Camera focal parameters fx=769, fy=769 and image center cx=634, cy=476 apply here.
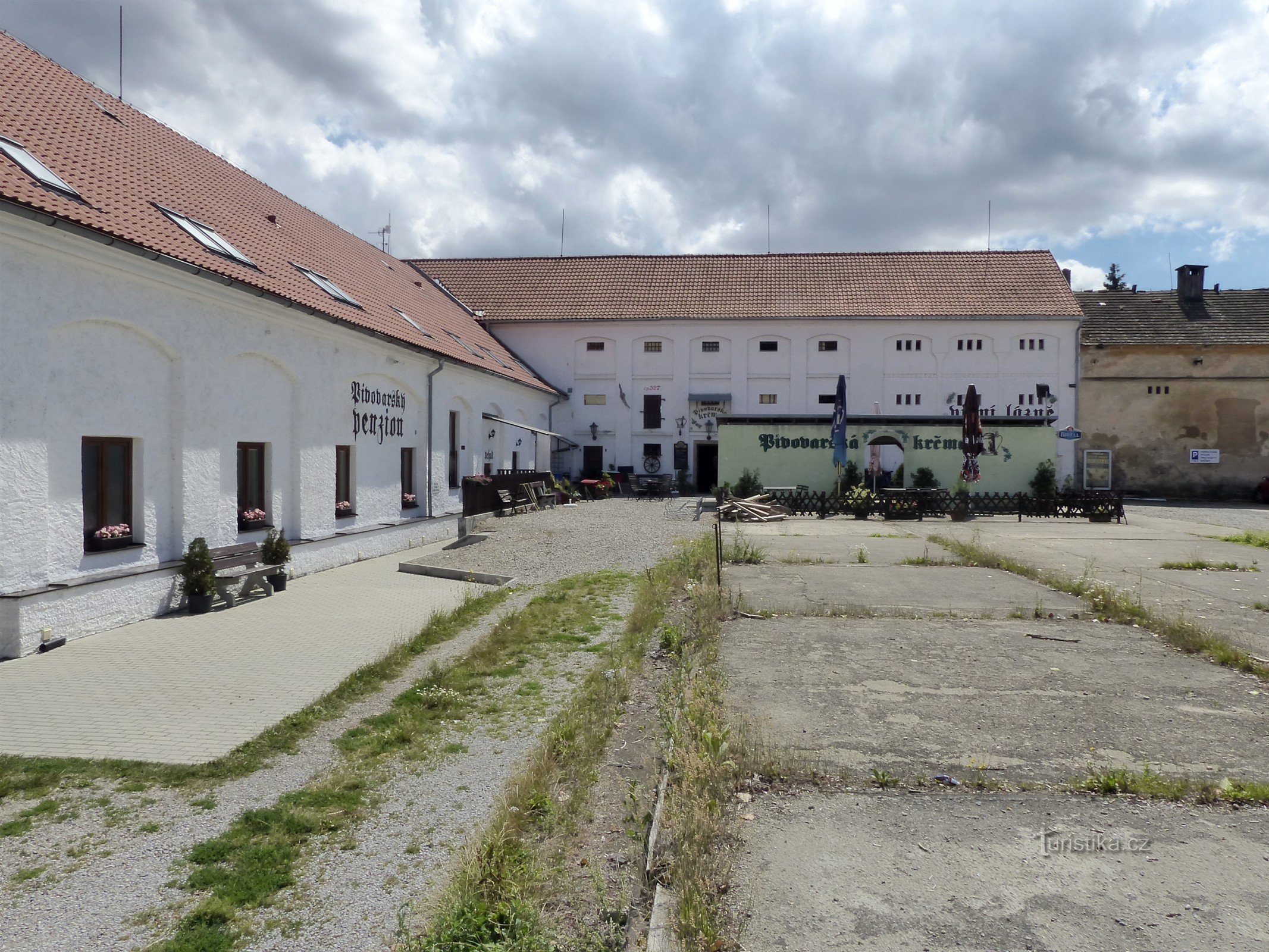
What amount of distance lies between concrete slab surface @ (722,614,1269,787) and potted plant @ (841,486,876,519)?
1541 centimetres

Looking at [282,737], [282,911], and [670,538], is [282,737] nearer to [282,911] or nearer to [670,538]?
[282,911]

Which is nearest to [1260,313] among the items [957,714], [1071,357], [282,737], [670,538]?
[1071,357]

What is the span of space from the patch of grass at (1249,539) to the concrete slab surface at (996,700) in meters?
11.3

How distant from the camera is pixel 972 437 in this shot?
919 inches

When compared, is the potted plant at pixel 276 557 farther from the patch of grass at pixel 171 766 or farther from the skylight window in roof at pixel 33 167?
the patch of grass at pixel 171 766

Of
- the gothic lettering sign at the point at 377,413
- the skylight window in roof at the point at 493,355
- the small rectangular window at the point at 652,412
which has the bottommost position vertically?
the gothic lettering sign at the point at 377,413

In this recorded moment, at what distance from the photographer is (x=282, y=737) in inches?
223


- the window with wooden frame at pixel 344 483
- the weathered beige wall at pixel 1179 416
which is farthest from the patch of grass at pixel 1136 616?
the weathered beige wall at pixel 1179 416

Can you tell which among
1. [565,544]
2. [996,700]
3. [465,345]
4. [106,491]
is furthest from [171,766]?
[465,345]

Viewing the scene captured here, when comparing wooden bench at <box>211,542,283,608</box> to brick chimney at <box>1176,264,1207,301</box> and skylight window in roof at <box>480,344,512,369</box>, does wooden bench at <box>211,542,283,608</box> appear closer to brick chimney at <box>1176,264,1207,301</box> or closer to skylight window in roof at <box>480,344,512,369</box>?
skylight window in roof at <box>480,344,512,369</box>

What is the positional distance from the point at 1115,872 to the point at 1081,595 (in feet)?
25.3

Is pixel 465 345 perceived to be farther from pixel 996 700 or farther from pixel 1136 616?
pixel 996 700

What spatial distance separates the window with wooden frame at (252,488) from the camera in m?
12.2

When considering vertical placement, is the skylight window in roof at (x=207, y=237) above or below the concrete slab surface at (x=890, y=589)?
above
